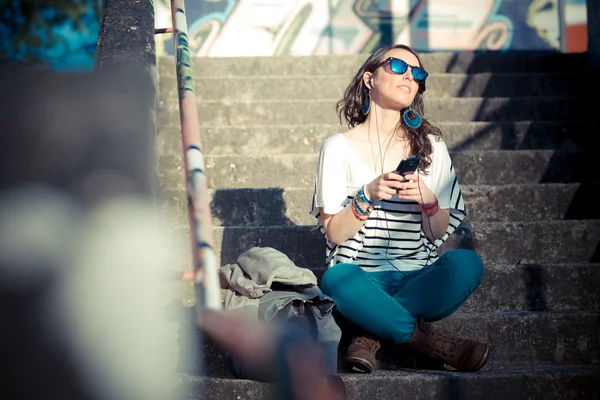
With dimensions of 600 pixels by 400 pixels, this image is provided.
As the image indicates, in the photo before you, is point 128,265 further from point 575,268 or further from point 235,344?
point 575,268

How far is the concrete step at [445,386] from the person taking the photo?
→ 285cm

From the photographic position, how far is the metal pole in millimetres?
8469

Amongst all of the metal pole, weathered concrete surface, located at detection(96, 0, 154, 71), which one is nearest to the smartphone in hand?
weathered concrete surface, located at detection(96, 0, 154, 71)

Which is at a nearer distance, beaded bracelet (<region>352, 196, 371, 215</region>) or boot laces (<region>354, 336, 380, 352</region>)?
boot laces (<region>354, 336, 380, 352</region>)

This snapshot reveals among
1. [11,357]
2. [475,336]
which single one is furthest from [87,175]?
[475,336]

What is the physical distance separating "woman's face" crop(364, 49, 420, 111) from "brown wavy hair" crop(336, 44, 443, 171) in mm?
30

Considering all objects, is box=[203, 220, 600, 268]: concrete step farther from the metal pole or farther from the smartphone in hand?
the metal pole

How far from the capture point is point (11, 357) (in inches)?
86.4

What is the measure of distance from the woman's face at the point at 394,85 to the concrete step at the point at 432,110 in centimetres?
168

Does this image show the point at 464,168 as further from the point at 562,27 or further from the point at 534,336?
the point at 562,27

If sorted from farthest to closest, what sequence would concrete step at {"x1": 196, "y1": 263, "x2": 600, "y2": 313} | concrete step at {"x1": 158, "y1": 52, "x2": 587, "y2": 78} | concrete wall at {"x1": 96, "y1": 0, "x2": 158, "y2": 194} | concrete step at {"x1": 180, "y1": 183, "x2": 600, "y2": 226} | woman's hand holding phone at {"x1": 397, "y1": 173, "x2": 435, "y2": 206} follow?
concrete step at {"x1": 158, "y1": 52, "x2": 587, "y2": 78} < concrete step at {"x1": 180, "y1": 183, "x2": 600, "y2": 226} < concrete step at {"x1": 196, "y1": 263, "x2": 600, "y2": 313} < woman's hand holding phone at {"x1": 397, "y1": 173, "x2": 435, "y2": 206} < concrete wall at {"x1": 96, "y1": 0, "x2": 158, "y2": 194}

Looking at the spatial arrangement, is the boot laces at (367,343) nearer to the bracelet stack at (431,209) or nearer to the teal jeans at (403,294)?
the teal jeans at (403,294)

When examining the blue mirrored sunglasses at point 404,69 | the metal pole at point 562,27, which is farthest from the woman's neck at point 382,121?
the metal pole at point 562,27

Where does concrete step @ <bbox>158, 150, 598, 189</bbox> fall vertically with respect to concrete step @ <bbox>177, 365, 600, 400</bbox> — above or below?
above
